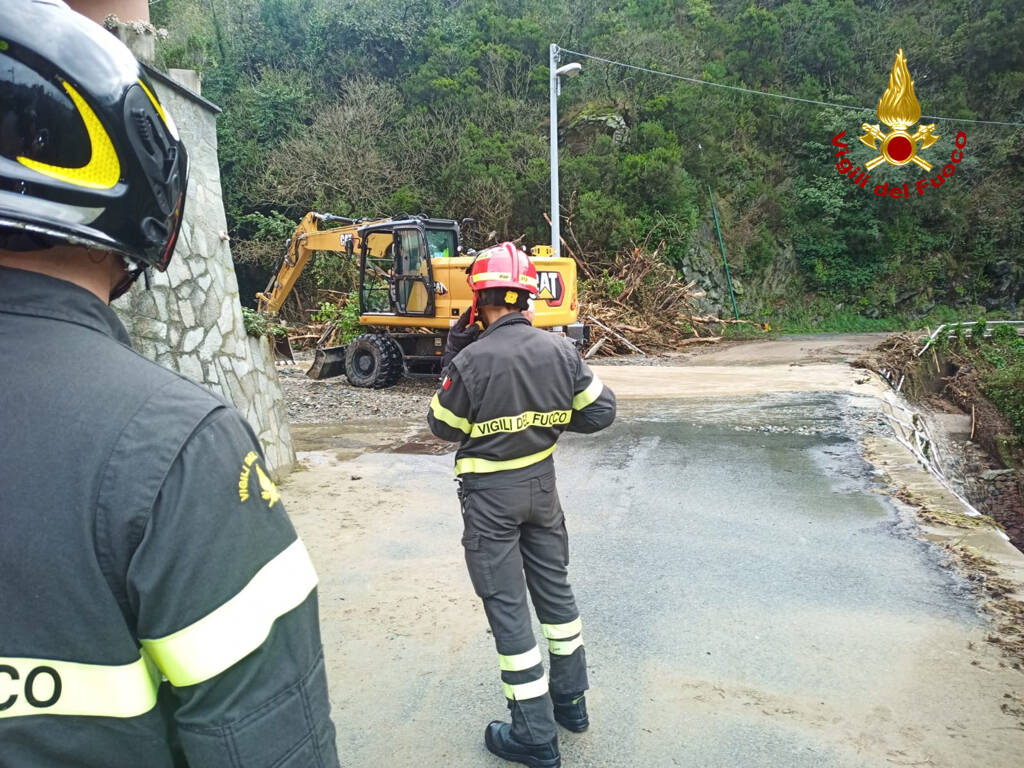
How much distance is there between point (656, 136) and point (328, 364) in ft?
50.0

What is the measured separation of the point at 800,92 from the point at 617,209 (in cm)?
1199

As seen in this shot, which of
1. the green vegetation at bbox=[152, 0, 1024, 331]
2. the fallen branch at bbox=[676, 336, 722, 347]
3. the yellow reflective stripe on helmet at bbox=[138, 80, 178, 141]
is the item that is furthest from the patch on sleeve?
the green vegetation at bbox=[152, 0, 1024, 331]

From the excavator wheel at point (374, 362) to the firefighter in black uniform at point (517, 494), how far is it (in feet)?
30.7

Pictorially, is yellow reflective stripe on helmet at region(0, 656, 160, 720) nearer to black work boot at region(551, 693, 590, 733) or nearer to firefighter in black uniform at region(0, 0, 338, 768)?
firefighter in black uniform at region(0, 0, 338, 768)

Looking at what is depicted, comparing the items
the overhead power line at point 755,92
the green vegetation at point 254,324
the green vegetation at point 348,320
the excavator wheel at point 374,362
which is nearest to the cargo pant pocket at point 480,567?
the green vegetation at point 254,324

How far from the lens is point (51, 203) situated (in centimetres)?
102

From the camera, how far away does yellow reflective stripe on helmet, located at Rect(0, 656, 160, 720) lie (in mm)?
937

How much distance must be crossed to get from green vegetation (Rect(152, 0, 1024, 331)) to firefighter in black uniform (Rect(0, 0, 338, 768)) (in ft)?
68.4

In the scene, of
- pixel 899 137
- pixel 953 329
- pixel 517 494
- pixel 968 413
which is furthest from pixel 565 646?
pixel 899 137

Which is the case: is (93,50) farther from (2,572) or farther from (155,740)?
(155,740)

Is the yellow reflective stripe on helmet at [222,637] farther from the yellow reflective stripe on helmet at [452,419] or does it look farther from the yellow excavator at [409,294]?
the yellow excavator at [409,294]

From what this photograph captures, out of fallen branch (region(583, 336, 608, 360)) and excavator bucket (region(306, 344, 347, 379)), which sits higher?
excavator bucket (region(306, 344, 347, 379))

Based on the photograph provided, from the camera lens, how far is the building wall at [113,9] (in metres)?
4.97

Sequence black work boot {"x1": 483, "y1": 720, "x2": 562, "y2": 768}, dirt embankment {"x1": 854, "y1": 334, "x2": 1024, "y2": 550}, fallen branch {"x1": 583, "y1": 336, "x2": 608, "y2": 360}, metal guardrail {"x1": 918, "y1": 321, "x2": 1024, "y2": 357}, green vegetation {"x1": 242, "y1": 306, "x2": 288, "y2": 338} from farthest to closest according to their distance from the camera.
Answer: fallen branch {"x1": 583, "y1": 336, "x2": 608, "y2": 360}
metal guardrail {"x1": 918, "y1": 321, "x2": 1024, "y2": 357}
dirt embankment {"x1": 854, "y1": 334, "x2": 1024, "y2": 550}
green vegetation {"x1": 242, "y1": 306, "x2": 288, "y2": 338}
black work boot {"x1": 483, "y1": 720, "x2": 562, "y2": 768}
